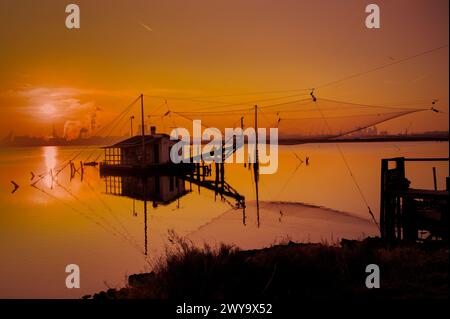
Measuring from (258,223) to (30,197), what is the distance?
2206cm

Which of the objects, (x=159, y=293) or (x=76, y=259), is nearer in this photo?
(x=159, y=293)

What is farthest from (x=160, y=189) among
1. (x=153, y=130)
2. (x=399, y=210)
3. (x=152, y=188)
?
(x=399, y=210)

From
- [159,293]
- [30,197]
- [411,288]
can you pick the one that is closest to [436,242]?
[411,288]

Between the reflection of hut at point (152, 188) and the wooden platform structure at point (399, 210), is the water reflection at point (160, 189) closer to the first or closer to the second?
the reflection of hut at point (152, 188)

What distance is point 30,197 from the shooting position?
3294cm

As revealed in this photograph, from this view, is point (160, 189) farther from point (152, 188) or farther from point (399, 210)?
point (399, 210)

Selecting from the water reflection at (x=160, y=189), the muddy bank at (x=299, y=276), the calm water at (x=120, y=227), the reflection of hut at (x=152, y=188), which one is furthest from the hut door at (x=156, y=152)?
the muddy bank at (x=299, y=276)

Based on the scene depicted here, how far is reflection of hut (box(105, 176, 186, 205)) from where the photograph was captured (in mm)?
31609

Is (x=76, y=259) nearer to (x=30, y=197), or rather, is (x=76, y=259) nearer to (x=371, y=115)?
(x=30, y=197)

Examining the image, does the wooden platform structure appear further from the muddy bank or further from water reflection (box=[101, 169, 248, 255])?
water reflection (box=[101, 169, 248, 255])

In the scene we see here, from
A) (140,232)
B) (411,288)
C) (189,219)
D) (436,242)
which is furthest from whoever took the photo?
(189,219)

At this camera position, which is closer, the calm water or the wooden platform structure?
the wooden platform structure

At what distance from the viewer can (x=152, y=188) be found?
120 ft

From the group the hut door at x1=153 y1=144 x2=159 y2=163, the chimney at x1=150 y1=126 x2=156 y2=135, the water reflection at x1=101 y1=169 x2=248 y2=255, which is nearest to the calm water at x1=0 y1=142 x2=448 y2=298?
the water reflection at x1=101 y1=169 x2=248 y2=255
